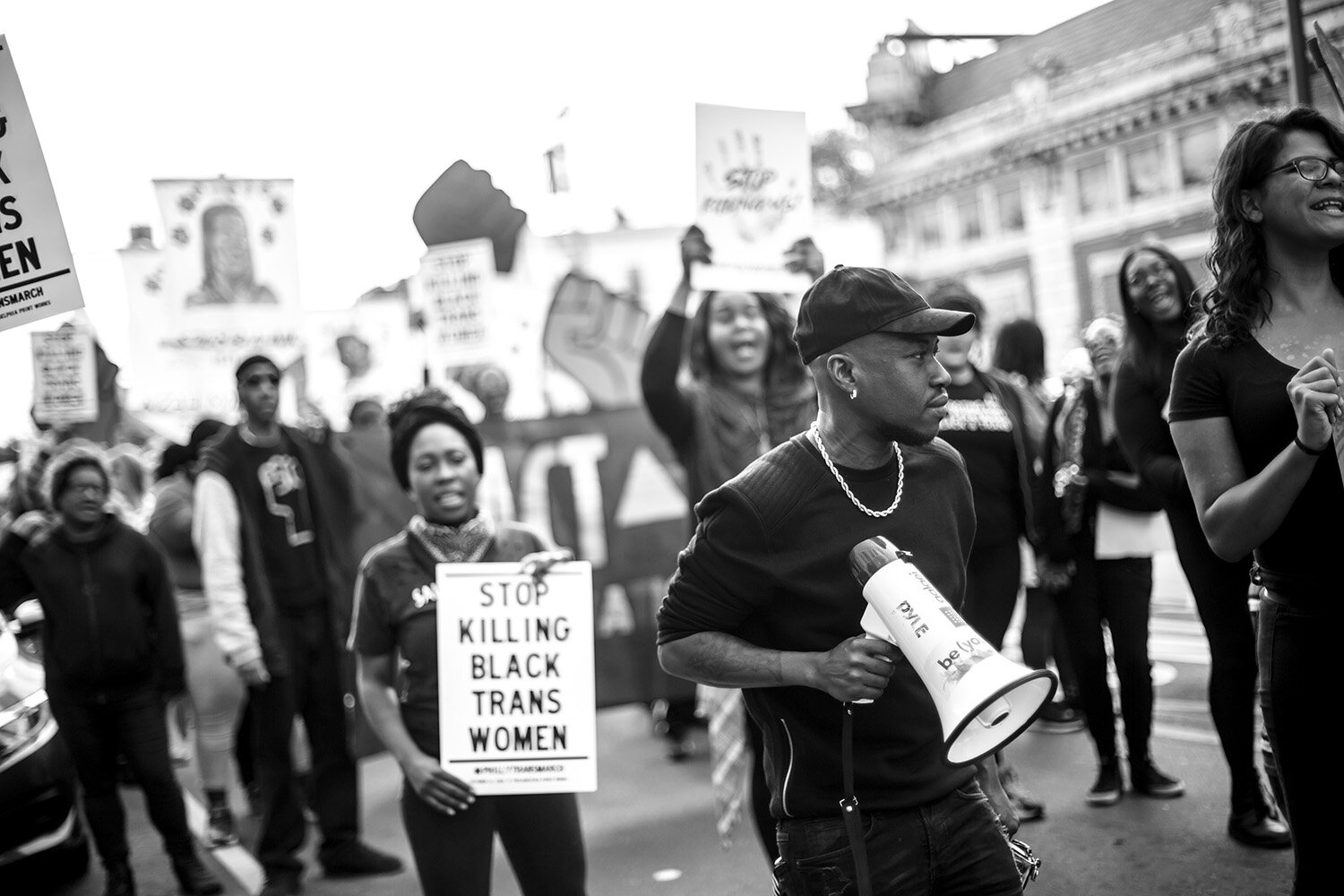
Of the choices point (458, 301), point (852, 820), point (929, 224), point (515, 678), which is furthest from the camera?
point (929, 224)

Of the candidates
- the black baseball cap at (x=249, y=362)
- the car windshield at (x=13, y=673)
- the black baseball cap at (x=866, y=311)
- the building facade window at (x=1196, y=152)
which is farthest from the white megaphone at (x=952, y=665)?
the building facade window at (x=1196, y=152)

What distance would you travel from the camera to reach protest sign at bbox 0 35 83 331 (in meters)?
3.51

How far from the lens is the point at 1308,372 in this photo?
8.04ft

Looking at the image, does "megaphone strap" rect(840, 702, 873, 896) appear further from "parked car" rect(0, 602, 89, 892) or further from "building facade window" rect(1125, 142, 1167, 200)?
"building facade window" rect(1125, 142, 1167, 200)

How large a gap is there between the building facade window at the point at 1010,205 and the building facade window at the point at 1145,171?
8.56 meters

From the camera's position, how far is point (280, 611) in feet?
18.3

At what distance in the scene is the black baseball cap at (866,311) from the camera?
92.8 inches

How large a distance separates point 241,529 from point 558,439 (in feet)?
7.89

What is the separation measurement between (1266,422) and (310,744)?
4.37 meters

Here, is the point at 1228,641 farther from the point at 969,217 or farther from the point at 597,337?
the point at 969,217

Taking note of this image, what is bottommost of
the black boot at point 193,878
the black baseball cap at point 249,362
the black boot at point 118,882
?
the black boot at point 193,878

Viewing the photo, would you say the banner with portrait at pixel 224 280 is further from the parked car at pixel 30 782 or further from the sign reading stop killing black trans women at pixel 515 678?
the sign reading stop killing black trans women at pixel 515 678

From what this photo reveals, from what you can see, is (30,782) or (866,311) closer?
(866,311)

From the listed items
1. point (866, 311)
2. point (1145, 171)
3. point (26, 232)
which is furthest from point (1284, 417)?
point (1145, 171)
